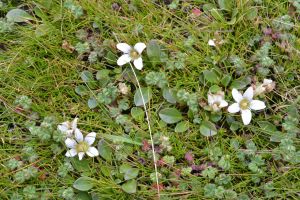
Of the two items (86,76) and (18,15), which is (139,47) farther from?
(18,15)

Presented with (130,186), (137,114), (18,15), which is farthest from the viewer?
(18,15)

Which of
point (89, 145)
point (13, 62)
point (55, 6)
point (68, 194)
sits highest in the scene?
point (55, 6)

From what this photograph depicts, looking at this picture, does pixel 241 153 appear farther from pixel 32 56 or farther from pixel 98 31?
pixel 32 56

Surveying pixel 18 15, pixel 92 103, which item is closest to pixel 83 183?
pixel 92 103

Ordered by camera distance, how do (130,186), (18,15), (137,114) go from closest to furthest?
(130,186) < (137,114) < (18,15)

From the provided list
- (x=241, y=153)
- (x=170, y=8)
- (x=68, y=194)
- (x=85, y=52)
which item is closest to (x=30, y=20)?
(x=85, y=52)

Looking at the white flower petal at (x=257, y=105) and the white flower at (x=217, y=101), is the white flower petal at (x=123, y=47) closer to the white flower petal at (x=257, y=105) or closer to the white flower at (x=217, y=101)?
the white flower at (x=217, y=101)

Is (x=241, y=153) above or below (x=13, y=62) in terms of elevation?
below
